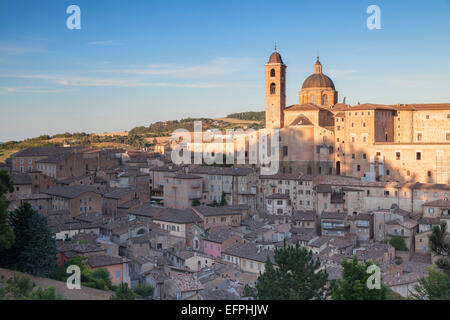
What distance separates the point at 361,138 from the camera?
142 ft

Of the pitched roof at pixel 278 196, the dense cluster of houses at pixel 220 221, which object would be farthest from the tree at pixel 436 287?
the pitched roof at pixel 278 196

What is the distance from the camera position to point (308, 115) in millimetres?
48594

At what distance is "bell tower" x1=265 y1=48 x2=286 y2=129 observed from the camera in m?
50.4

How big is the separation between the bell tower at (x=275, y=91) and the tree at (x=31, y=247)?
32807 millimetres

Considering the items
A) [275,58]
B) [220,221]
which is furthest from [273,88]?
[220,221]

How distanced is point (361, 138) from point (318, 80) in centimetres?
1399

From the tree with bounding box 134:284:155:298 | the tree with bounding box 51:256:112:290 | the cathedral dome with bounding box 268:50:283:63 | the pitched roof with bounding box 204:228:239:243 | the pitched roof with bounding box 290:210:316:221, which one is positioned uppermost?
the cathedral dome with bounding box 268:50:283:63

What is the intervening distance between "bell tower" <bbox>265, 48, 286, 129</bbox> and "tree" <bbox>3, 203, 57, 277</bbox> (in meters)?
32.8

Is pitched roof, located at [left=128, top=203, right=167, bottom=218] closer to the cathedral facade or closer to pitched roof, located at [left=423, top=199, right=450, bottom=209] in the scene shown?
the cathedral facade

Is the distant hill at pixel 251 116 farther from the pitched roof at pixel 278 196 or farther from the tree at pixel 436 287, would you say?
the tree at pixel 436 287

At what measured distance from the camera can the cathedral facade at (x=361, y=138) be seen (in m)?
40.0

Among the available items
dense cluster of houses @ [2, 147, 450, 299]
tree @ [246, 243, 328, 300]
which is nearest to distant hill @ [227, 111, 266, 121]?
dense cluster of houses @ [2, 147, 450, 299]

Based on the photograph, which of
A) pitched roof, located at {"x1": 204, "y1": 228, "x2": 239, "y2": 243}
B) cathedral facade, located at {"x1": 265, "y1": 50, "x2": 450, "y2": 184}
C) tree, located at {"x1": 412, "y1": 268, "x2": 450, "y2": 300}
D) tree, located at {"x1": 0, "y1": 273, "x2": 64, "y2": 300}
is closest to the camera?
tree, located at {"x1": 0, "y1": 273, "x2": 64, "y2": 300}

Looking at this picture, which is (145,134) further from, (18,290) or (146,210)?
(18,290)
